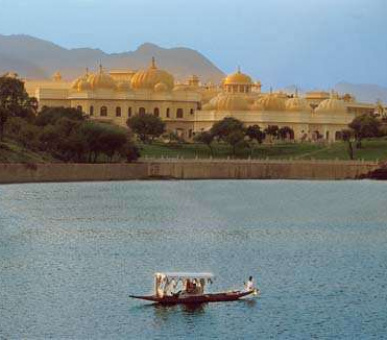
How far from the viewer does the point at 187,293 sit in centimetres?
4716

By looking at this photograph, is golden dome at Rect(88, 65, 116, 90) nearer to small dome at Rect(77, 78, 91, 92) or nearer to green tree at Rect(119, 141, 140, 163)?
small dome at Rect(77, 78, 91, 92)

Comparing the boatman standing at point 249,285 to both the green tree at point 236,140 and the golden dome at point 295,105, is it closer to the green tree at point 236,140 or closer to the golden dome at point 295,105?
the green tree at point 236,140

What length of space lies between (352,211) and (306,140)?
77.3 m

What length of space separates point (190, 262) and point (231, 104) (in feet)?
387

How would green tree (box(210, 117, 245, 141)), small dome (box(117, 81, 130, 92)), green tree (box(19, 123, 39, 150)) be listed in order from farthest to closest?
small dome (box(117, 81, 130, 92))
green tree (box(210, 117, 245, 141))
green tree (box(19, 123, 39, 150))

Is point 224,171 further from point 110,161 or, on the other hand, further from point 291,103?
point 291,103

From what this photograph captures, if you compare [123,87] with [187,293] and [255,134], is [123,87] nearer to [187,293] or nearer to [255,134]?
[255,134]

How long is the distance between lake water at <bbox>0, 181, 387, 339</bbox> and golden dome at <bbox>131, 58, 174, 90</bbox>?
279 ft

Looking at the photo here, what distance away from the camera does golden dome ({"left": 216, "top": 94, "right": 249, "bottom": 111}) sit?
571 ft

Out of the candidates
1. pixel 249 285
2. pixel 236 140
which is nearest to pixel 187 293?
pixel 249 285

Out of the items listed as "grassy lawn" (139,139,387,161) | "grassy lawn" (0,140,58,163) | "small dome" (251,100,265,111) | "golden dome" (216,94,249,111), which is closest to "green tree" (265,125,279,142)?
"small dome" (251,100,265,111)

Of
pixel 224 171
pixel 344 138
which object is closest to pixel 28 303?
pixel 224 171

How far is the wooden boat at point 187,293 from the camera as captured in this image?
153 ft

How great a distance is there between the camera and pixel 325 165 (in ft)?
449
